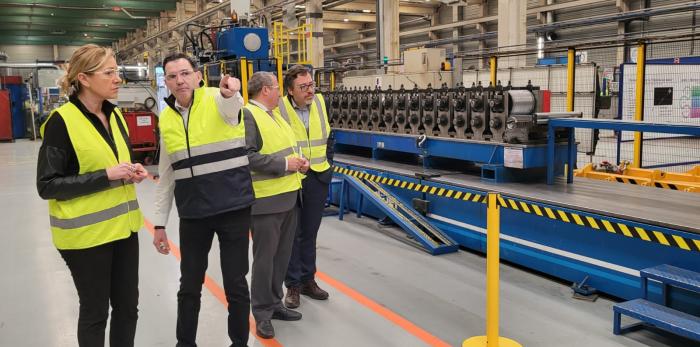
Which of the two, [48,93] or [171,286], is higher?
[48,93]

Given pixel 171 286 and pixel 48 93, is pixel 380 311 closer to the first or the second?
pixel 171 286

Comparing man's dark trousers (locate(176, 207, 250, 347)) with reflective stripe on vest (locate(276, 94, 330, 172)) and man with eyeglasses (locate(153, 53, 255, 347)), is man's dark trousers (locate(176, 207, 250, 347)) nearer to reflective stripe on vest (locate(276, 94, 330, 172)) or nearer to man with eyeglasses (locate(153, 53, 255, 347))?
man with eyeglasses (locate(153, 53, 255, 347))

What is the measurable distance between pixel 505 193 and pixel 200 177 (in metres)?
3.02

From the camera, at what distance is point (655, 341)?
350 cm

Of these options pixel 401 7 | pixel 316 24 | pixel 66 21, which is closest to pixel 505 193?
pixel 316 24

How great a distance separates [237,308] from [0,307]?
2.43m

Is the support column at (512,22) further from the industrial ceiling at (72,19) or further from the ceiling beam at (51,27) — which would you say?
the ceiling beam at (51,27)

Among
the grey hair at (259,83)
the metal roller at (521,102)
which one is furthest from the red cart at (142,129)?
the grey hair at (259,83)

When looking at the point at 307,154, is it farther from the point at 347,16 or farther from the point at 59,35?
the point at 59,35

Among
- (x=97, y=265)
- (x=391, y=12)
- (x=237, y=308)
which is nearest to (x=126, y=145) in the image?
(x=97, y=265)

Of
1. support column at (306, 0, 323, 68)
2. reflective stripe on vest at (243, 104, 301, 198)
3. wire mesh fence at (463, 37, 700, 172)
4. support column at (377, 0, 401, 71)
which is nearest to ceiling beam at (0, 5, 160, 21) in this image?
support column at (306, 0, 323, 68)

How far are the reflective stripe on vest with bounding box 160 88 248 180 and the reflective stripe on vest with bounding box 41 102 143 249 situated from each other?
0.36m

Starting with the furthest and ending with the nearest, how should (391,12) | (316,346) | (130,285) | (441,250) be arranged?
(391,12)
(441,250)
(316,346)
(130,285)

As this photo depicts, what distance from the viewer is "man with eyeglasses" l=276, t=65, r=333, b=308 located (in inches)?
155
